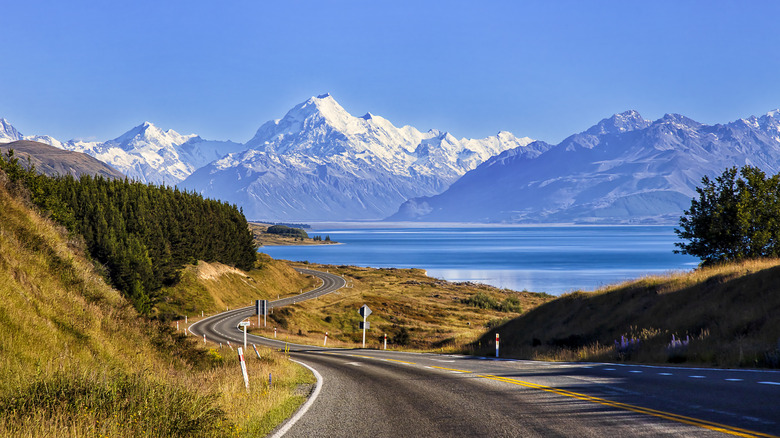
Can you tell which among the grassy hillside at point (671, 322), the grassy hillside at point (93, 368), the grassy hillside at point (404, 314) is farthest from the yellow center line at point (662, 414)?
the grassy hillside at point (404, 314)

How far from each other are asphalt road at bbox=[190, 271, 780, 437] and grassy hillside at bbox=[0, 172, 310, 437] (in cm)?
151

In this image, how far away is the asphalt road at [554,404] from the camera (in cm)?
888

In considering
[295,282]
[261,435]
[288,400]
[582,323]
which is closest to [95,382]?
[261,435]

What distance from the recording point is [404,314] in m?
85.9

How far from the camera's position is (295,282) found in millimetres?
121250

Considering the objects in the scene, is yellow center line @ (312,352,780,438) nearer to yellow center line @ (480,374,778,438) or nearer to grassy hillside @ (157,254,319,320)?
yellow center line @ (480,374,778,438)

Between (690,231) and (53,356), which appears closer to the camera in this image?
(53,356)

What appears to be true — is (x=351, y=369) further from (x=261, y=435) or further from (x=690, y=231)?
(x=690, y=231)

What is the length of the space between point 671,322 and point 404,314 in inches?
2425

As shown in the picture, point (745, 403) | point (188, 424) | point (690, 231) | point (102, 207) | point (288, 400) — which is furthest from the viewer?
point (102, 207)

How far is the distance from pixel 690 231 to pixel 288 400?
43.1m

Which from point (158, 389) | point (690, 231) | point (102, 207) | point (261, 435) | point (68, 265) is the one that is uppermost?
point (102, 207)

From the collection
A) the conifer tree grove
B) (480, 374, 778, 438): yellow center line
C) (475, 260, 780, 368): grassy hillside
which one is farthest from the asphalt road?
the conifer tree grove

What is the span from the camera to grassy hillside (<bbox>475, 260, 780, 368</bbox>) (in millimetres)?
19094
